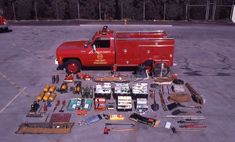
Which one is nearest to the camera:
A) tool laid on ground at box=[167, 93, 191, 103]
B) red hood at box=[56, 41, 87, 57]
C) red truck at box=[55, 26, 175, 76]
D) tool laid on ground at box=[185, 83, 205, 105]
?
tool laid on ground at box=[185, 83, 205, 105]

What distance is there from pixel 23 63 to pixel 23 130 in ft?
33.5

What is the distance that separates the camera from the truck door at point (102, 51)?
17.3m

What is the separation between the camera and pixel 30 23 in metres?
39.9

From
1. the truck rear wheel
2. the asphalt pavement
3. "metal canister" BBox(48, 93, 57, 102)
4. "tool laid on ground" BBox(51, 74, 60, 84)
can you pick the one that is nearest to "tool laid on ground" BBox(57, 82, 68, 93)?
the asphalt pavement

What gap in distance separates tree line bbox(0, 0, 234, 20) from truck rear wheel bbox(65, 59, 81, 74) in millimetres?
24857

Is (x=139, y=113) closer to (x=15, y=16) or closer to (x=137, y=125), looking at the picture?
(x=137, y=125)

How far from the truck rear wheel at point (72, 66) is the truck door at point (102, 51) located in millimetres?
1002

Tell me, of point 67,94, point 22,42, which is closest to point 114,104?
point 67,94

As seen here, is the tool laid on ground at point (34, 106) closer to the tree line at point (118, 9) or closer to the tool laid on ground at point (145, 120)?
the tool laid on ground at point (145, 120)

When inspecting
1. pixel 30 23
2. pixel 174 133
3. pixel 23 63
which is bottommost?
pixel 174 133

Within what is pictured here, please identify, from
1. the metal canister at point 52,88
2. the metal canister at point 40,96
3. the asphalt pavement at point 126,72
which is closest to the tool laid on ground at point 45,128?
the asphalt pavement at point 126,72

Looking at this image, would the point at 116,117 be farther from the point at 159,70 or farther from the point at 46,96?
the point at 159,70

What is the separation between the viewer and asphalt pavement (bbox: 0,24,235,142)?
1116 cm

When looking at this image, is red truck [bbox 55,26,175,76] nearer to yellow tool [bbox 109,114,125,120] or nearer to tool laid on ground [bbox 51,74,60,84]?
tool laid on ground [bbox 51,74,60,84]
